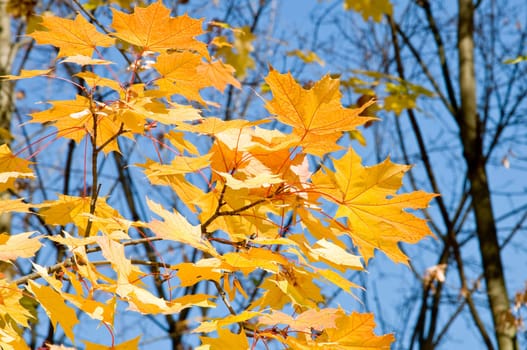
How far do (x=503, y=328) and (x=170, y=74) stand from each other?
2.15m

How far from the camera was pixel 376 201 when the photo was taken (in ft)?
3.26

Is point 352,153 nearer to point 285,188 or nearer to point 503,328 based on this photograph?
point 285,188

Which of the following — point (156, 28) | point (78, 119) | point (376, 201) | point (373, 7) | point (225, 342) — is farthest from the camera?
point (373, 7)

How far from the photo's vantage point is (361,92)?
2.97 m

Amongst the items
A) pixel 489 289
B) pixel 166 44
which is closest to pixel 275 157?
pixel 166 44

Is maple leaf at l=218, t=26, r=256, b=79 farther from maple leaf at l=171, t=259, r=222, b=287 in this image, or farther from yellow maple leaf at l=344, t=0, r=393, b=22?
maple leaf at l=171, t=259, r=222, b=287

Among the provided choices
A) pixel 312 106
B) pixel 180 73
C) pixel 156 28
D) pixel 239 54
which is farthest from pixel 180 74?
pixel 239 54

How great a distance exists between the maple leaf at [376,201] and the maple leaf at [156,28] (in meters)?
0.36

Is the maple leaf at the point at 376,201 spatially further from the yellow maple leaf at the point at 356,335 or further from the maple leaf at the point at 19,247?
the maple leaf at the point at 19,247

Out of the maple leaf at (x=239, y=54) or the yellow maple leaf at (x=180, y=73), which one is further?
the maple leaf at (x=239, y=54)

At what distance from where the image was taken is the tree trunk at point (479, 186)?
2.82 meters

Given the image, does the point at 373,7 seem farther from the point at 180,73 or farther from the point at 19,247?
the point at 19,247

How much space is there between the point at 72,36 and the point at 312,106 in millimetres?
522

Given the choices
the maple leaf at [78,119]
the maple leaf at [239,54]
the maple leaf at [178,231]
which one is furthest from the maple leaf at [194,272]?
the maple leaf at [239,54]
